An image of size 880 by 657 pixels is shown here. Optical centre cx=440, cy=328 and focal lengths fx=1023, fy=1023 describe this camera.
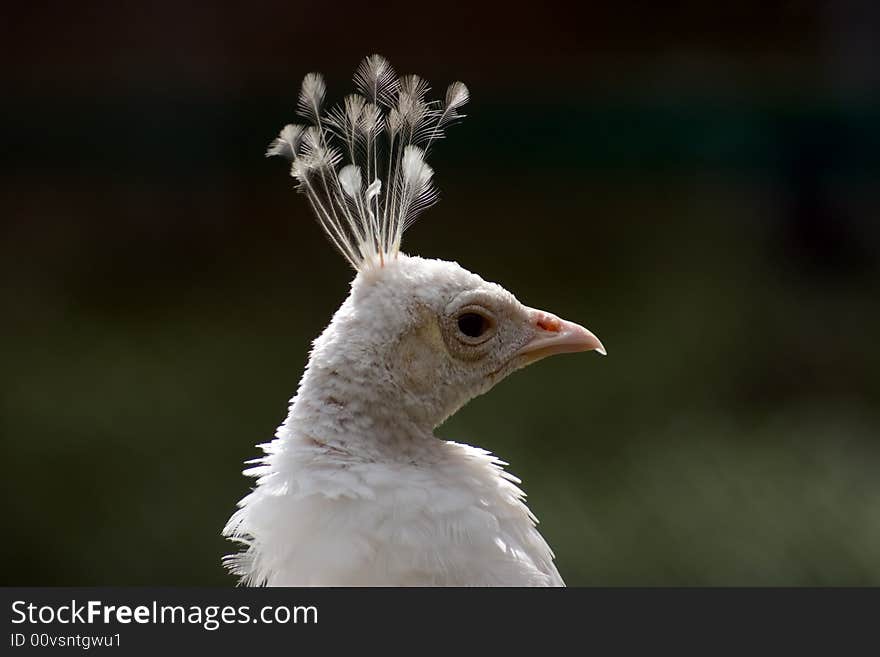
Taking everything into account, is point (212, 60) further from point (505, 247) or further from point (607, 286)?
point (607, 286)

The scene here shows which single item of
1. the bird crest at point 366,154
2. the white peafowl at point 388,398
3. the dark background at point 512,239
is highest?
the dark background at point 512,239

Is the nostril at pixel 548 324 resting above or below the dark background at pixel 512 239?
below

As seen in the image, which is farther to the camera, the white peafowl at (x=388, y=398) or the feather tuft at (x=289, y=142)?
the feather tuft at (x=289, y=142)

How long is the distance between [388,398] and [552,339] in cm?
17

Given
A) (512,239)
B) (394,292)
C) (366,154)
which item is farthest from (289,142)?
(512,239)

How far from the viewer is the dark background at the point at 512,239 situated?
2527 mm

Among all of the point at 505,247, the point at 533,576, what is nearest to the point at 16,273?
the point at 505,247

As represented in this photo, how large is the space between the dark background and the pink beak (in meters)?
1.47

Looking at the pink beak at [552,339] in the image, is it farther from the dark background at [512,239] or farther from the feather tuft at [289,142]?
the dark background at [512,239]

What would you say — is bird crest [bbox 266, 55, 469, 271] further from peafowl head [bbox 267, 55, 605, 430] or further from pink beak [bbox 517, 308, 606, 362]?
pink beak [bbox 517, 308, 606, 362]

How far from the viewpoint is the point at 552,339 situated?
Result: 923mm

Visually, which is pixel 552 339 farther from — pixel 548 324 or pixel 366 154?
pixel 366 154

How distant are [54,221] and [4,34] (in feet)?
1.83

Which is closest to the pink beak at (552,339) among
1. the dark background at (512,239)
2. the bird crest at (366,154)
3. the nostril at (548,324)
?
the nostril at (548,324)
